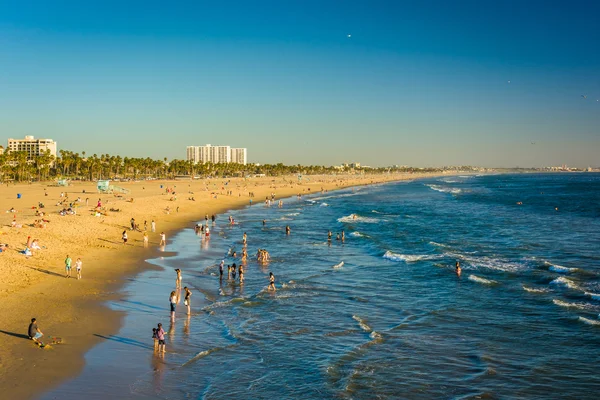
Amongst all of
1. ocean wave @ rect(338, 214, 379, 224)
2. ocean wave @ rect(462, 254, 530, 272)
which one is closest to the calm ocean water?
ocean wave @ rect(462, 254, 530, 272)

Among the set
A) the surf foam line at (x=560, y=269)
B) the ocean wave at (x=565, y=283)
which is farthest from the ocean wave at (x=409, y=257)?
the ocean wave at (x=565, y=283)

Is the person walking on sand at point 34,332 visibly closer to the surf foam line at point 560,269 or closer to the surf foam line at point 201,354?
the surf foam line at point 201,354

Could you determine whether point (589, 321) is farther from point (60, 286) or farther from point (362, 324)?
point (60, 286)

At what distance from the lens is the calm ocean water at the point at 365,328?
14.0 metres

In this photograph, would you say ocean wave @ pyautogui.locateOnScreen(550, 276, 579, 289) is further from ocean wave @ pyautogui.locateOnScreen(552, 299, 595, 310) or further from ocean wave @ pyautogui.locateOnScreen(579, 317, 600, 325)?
ocean wave @ pyautogui.locateOnScreen(579, 317, 600, 325)

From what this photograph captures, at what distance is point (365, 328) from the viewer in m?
19.2

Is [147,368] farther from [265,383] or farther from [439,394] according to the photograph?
[439,394]

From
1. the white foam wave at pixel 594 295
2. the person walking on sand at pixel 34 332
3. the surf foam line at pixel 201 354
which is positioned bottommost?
the surf foam line at pixel 201 354

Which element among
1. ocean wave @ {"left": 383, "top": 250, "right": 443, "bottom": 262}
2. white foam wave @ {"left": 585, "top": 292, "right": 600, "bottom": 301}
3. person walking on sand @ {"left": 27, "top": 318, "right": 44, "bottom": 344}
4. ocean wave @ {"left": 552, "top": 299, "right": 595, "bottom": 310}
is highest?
person walking on sand @ {"left": 27, "top": 318, "right": 44, "bottom": 344}

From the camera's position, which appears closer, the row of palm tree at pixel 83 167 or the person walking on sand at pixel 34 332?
the person walking on sand at pixel 34 332

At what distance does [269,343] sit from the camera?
57.6 ft

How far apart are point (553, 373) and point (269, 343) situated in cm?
930

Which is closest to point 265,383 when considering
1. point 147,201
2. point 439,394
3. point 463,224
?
point 439,394

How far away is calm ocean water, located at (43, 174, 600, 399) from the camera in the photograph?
A: 14.0 m
